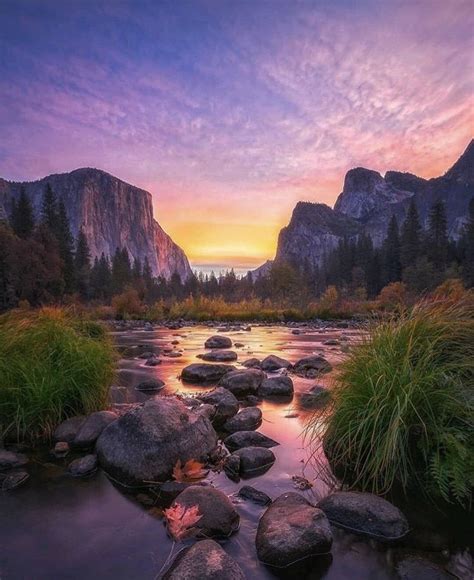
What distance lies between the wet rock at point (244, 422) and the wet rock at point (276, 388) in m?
1.48

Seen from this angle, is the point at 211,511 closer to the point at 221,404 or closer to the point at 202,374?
the point at 221,404

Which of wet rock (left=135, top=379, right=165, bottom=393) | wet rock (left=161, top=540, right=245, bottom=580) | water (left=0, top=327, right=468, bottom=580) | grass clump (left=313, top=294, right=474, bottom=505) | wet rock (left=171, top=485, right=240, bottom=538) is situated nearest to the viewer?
wet rock (left=161, top=540, right=245, bottom=580)

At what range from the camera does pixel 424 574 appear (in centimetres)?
259

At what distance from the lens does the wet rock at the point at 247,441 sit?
479 cm

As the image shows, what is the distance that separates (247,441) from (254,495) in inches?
50.0

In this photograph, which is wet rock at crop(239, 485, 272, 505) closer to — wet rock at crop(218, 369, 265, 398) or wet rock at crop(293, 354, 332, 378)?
wet rock at crop(218, 369, 265, 398)

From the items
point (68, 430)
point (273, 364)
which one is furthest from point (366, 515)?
point (273, 364)

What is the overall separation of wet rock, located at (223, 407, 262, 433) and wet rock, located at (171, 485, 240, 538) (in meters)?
2.16

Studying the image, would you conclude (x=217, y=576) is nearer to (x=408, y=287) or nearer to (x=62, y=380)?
(x=62, y=380)

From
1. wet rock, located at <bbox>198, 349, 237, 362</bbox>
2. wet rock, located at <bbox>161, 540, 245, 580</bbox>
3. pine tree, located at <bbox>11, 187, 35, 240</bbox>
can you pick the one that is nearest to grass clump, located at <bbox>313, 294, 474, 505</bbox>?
wet rock, located at <bbox>161, 540, 245, 580</bbox>

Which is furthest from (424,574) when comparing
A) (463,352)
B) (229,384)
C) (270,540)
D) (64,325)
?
(64,325)

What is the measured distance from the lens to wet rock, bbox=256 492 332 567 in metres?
2.75

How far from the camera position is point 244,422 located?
5.52 meters

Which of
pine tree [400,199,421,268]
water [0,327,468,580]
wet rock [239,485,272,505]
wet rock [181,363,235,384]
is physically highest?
pine tree [400,199,421,268]
